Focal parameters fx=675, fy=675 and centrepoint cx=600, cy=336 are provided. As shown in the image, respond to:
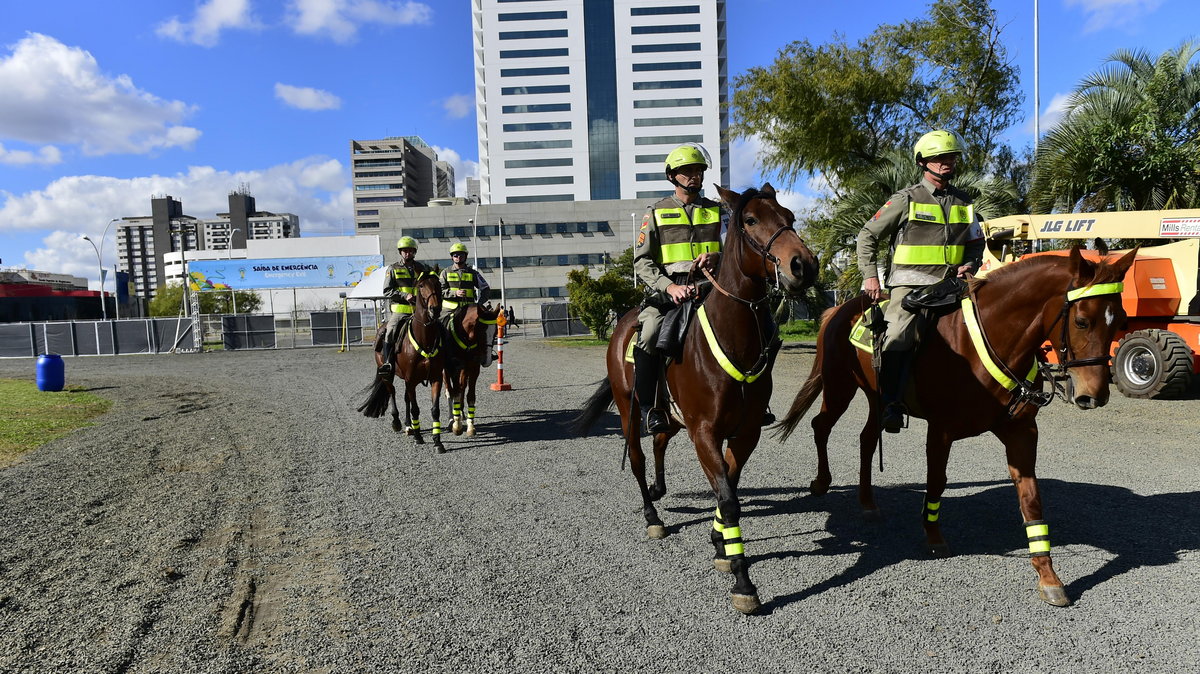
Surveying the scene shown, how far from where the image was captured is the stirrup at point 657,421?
4898mm

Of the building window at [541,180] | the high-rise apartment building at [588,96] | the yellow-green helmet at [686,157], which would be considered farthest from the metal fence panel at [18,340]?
the building window at [541,180]

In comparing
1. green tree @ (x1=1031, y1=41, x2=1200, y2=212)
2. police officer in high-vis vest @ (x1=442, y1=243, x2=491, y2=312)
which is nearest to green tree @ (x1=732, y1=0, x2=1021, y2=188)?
green tree @ (x1=1031, y1=41, x2=1200, y2=212)

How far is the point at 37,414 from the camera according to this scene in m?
12.2

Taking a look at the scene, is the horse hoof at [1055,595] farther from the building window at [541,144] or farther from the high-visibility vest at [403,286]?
the building window at [541,144]

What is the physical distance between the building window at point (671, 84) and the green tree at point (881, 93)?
276ft

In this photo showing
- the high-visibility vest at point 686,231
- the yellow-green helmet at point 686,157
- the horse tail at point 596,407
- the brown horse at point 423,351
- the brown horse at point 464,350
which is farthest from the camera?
the brown horse at point 464,350

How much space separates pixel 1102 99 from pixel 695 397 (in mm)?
16090

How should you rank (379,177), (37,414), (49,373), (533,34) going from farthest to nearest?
(379,177)
(533,34)
(49,373)
(37,414)

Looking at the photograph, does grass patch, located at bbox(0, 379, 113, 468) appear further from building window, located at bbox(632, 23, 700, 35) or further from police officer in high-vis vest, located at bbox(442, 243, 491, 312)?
building window, located at bbox(632, 23, 700, 35)

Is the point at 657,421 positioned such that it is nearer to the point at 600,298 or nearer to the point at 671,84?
the point at 600,298

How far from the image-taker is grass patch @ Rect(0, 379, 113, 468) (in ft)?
31.3

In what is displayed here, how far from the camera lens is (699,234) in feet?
16.0

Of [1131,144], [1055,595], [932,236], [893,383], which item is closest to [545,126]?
[1131,144]

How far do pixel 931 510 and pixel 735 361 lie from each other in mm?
1807
